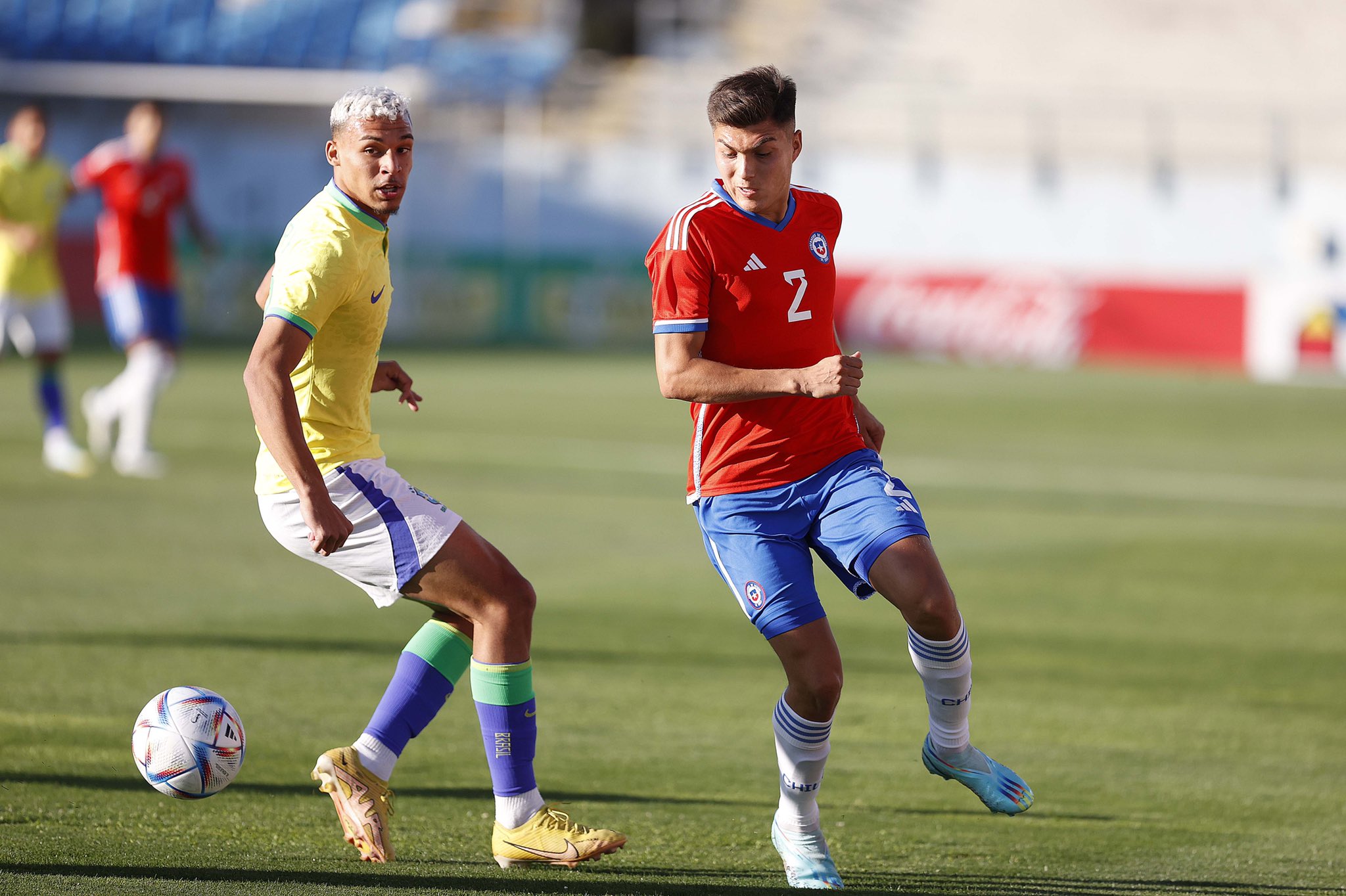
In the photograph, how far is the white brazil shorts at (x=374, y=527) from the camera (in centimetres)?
450

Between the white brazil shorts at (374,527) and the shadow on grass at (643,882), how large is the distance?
739mm

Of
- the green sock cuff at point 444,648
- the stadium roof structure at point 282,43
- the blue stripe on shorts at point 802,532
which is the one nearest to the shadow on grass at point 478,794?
the green sock cuff at point 444,648

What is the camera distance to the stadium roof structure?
3728 centimetres

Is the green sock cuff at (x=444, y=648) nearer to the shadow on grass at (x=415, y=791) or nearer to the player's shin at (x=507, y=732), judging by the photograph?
the player's shin at (x=507, y=732)

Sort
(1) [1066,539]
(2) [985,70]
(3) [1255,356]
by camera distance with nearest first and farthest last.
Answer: (1) [1066,539]
(3) [1255,356]
(2) [985,70]

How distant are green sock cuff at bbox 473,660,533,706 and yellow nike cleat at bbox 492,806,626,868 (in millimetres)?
317

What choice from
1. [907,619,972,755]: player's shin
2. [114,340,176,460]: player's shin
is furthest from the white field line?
[907,619,972,755]: player's shin

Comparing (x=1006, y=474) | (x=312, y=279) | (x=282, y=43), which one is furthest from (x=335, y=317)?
(x=282, y=43)

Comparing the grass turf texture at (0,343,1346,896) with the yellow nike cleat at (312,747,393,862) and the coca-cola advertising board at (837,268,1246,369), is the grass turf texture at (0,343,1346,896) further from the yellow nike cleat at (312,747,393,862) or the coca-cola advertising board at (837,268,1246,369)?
the coca-cola advertising board at (837,268,1246,369)

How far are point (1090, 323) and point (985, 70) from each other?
12.9 m

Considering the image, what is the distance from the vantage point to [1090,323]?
29.6 metres

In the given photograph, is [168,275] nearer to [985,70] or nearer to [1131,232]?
[1131,232]

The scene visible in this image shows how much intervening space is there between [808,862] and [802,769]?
9.5 inches

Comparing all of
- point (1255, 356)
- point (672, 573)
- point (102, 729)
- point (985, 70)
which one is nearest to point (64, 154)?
point (985, 70)
